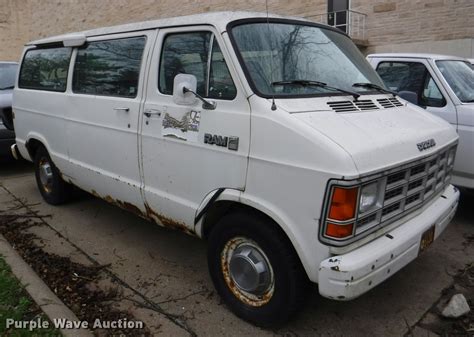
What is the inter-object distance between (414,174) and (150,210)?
2074 mm

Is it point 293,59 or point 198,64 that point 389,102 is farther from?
point 198,64

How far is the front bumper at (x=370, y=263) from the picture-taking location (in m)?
2.38

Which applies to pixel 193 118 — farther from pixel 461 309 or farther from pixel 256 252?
pixel 461 309

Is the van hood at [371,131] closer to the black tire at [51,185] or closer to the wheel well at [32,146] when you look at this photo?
the black tire at [51,185]

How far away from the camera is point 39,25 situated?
26.9 metres

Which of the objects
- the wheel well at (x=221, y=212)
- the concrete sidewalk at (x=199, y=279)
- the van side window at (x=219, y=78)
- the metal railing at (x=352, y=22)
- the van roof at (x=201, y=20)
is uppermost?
the metal railing at (x=352, y=22)

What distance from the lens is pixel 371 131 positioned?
2666mm

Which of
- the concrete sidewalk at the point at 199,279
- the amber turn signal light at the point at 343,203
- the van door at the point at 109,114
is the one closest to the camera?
the amber turn signal light at the point at 343,203

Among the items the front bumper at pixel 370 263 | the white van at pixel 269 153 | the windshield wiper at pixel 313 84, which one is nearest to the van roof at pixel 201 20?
the white van at pixel 269 153

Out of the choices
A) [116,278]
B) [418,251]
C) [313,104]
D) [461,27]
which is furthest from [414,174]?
[461,27]

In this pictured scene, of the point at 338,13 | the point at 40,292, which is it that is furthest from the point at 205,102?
the point at 338,13

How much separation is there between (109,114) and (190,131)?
1.12 m

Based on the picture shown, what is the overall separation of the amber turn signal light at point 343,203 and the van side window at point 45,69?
339 centimetres

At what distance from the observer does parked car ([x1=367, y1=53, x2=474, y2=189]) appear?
15.7 ft
